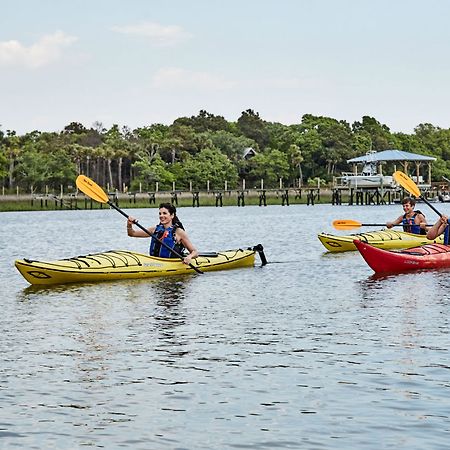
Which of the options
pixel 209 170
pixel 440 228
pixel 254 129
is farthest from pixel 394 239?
pixel 254 129

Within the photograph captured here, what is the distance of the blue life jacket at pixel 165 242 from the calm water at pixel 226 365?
0.69 meters

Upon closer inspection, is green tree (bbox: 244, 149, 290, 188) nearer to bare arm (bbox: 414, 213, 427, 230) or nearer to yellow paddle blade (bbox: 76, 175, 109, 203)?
bare arm (bbox: 414, 213, 427, 230)

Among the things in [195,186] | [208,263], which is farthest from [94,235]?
[195,186]

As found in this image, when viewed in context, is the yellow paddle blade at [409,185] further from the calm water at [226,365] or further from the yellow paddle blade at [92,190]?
the yellow paddle blade at [92,190]

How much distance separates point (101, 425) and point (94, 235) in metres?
38.2

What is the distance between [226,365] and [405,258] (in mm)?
10124

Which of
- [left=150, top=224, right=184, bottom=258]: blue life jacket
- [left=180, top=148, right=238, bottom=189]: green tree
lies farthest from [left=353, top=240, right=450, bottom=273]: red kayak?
[left=180, top=148, right=238, bottom=189]: green tree

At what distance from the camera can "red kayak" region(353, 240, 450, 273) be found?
798 inches

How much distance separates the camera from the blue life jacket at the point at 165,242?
19391mm

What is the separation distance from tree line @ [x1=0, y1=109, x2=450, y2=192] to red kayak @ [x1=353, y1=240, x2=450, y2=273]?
248 ft

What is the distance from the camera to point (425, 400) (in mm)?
9438

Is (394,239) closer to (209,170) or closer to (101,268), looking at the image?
(101,268)

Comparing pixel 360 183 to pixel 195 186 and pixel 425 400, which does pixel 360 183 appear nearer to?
pixel 195 186

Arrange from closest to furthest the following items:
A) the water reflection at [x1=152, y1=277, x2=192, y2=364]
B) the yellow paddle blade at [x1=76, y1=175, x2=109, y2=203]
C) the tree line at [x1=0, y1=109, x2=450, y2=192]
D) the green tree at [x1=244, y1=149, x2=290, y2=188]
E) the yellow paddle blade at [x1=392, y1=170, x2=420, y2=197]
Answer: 1. the water reflection at [x1=152, y1=277, x2=192, y2=364]
2. the yellow paddle blade at [x1=76, y1=175, x2=109, y2=203]
3. the yellow paddle blade at [x1=392, y1=170, x2=420, y2=197]
4. the tree line at [x1=0, y1=109, x2=450, y2=192]
5. the green tree at [x1=244, y1=149, x2=290, y2=188]
